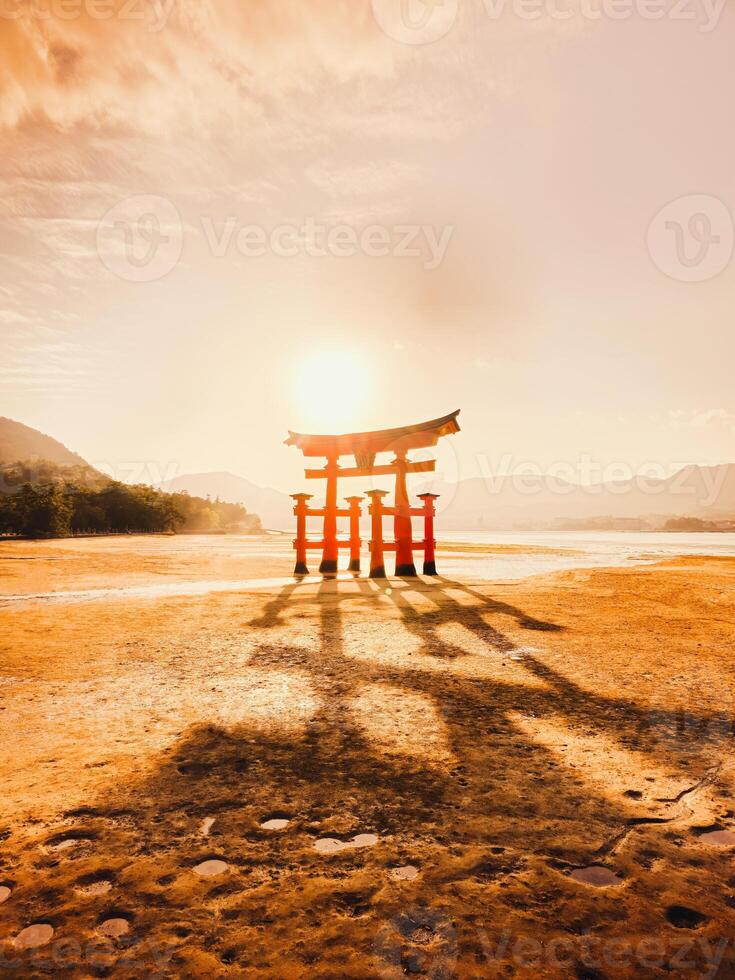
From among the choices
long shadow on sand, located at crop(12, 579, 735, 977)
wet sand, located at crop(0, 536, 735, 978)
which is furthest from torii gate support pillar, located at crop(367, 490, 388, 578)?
long shadow on sand, located at crop(12, 579, 735, 977)

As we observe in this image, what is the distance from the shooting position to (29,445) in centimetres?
16912

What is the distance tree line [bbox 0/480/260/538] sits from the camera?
33531mm

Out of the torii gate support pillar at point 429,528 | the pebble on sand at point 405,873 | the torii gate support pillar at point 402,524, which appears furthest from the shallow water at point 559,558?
the pebble on sand at point 405,873

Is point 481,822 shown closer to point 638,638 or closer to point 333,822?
point 333,822

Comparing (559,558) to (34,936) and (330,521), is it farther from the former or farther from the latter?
(34,936)

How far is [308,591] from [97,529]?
128 feet

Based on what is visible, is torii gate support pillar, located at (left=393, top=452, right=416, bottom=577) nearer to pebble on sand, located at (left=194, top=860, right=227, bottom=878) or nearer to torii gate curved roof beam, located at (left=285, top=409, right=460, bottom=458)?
torii gate curved roof beam, located at (left=285, top=409, right=460, bottom=458)

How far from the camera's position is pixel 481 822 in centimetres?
195

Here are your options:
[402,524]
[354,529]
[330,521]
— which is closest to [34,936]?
[402,524]

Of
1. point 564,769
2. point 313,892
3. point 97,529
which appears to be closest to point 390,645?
point 564,769

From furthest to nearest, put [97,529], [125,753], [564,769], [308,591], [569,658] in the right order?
[97,529]
[308,591]
[569,658]
[125,753]
[564,769]

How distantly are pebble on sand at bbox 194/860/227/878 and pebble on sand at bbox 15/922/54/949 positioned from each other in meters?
0.43

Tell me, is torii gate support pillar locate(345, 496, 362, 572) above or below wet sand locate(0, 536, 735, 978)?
above

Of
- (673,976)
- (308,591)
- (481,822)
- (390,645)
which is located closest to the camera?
(673,976)
